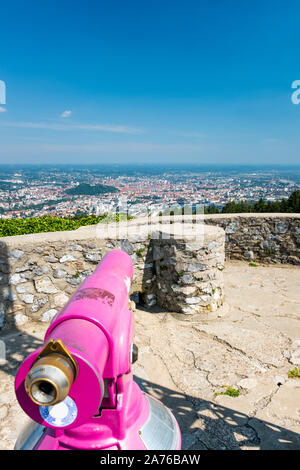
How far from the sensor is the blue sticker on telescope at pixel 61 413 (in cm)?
117

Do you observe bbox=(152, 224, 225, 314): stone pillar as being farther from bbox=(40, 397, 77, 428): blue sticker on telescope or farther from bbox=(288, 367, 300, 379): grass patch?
bbox=(40, 397, 77, 428): blue sticker on telescope

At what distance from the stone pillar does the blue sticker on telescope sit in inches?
164

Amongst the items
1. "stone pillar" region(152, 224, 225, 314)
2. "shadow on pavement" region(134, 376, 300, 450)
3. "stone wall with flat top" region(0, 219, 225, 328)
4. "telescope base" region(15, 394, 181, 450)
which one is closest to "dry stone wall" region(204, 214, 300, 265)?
"stone wall with flat top" region(0, 219, 225, 328)

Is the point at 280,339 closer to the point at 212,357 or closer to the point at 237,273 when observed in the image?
the point at 212,357

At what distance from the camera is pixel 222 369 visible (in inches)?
154

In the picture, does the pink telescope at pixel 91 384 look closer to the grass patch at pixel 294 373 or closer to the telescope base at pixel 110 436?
the telescope base at pixel 110 436

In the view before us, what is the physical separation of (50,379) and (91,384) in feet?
0.73

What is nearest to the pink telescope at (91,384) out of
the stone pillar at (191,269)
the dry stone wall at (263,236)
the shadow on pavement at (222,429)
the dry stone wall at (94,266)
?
the shadow on pavement at (222,429)

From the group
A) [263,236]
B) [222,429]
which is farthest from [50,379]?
[263,236]

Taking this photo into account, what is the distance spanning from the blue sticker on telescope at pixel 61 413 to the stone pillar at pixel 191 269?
13.7ft

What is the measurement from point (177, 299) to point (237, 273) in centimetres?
269

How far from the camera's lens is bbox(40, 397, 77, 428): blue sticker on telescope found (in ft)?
3.84

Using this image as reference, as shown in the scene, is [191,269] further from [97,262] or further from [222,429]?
[222,429]
